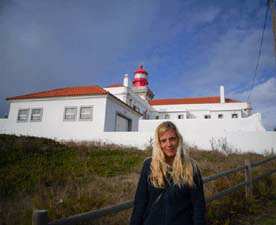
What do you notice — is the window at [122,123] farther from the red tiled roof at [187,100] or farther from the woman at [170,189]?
the woman at [170,189]

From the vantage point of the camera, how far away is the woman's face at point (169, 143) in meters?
1.92

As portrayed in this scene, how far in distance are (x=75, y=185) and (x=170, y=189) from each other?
5575 mm

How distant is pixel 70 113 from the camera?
19.0 m

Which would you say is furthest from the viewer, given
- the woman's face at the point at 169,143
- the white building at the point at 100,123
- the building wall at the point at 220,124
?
the building wall at the point at 220,124

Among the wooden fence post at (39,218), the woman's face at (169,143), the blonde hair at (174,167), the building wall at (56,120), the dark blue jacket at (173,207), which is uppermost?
the building wall at (56,120)

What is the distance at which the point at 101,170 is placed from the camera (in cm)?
903

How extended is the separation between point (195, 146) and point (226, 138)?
237 centimetres

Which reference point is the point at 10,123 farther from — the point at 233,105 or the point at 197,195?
the point at 233,105

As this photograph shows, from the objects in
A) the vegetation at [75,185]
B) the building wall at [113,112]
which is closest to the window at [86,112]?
the building wall at [113,112]

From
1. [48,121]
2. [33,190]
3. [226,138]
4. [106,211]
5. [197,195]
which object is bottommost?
[33,190]

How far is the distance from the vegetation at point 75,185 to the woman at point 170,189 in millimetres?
2264

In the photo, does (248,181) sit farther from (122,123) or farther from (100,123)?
(122,123)

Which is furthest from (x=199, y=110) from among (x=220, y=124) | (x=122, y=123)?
(x=122, y=123)

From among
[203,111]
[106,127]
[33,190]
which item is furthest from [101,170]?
[203,111]
